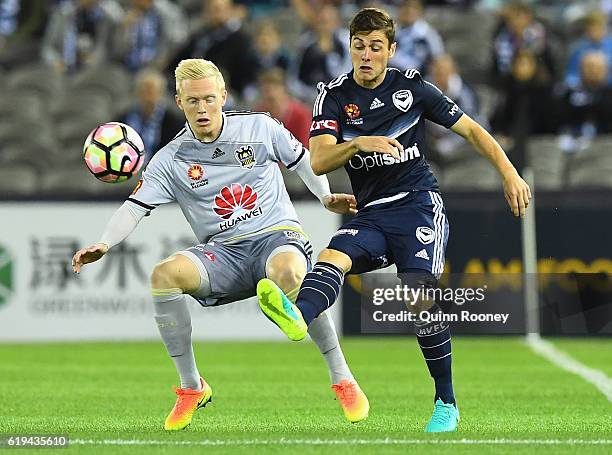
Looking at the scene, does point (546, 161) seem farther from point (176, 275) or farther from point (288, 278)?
point (176, 275)

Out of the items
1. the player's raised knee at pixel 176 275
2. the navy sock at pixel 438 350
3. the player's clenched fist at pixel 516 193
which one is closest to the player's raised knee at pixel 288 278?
the player's raised knee at pixel 176 275

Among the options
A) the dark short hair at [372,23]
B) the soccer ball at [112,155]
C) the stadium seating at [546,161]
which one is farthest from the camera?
the stadium seating at [546,161]

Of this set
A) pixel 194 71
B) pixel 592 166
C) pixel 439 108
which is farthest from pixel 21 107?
pixel 439 108

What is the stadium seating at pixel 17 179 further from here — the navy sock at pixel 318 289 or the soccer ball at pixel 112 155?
the navy sock at pixel 318 289

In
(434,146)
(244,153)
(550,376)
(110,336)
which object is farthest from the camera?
(434,146)

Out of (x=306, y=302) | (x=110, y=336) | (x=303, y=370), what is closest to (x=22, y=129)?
(x=110, y=336)

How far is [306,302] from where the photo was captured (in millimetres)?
6727

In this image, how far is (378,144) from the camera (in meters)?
6.61

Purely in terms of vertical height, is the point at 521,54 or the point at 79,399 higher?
the point at 521,54

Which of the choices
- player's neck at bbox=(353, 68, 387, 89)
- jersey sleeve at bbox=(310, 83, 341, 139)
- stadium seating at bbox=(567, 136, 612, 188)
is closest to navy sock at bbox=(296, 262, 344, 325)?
jersey sleeve at bbox=(310, 83, 341, 139)

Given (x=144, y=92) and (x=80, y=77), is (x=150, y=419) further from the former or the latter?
(x=80, y=77)

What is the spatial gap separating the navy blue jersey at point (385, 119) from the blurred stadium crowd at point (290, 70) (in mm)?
7018

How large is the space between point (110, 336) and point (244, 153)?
6780 mm

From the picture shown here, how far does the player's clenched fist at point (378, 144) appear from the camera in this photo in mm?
6594
